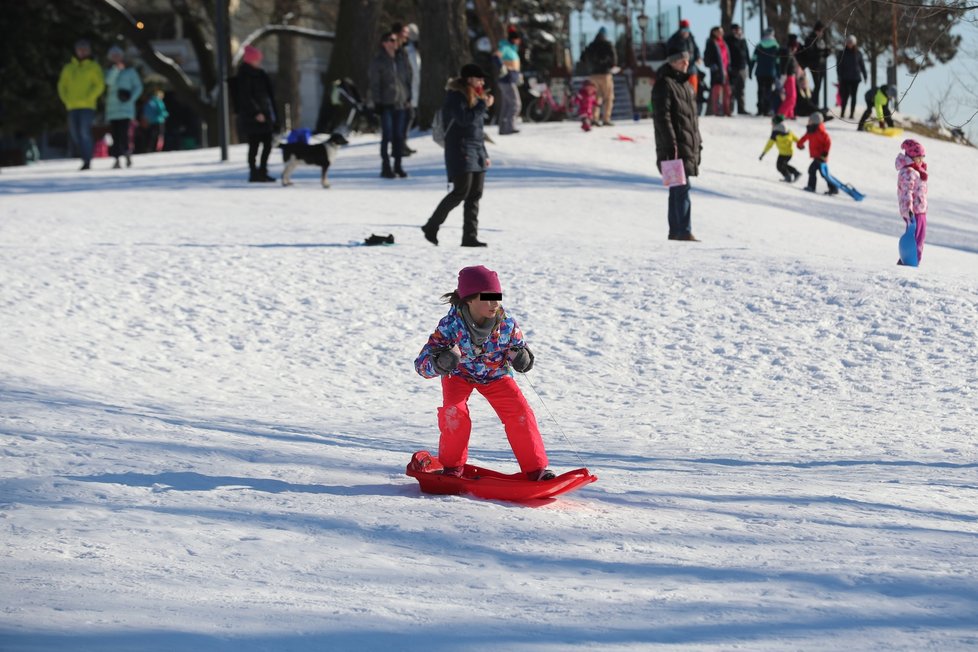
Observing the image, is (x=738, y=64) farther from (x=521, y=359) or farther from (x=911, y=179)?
(x=521, y=359)

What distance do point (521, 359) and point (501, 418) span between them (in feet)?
0.93

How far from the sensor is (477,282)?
5598 mm

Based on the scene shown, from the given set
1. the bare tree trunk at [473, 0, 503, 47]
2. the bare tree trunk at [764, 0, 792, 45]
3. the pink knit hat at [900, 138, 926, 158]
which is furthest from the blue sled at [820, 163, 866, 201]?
the bare tree trunk at [764, 0, 792, 45]

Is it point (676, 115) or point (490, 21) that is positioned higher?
point (490, 21)

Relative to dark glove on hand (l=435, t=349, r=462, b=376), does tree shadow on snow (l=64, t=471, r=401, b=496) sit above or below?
below

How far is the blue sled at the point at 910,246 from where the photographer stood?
12578 millimetres

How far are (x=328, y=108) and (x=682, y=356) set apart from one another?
59.9 feet

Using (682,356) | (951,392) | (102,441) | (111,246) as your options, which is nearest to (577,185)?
(111,246)

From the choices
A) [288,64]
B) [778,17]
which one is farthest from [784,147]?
[288,64]

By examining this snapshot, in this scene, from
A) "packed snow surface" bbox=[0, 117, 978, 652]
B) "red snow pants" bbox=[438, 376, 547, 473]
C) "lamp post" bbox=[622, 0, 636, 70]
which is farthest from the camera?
"lamp post" bbox=[622, 0, 636, 70]

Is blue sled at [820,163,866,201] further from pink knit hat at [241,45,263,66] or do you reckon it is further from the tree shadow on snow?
the tree shadow on snow

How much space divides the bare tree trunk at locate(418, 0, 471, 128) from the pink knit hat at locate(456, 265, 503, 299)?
54.2 ft

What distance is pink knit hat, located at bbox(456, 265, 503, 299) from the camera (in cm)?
559

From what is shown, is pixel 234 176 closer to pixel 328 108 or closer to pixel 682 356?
pixel 328 108
